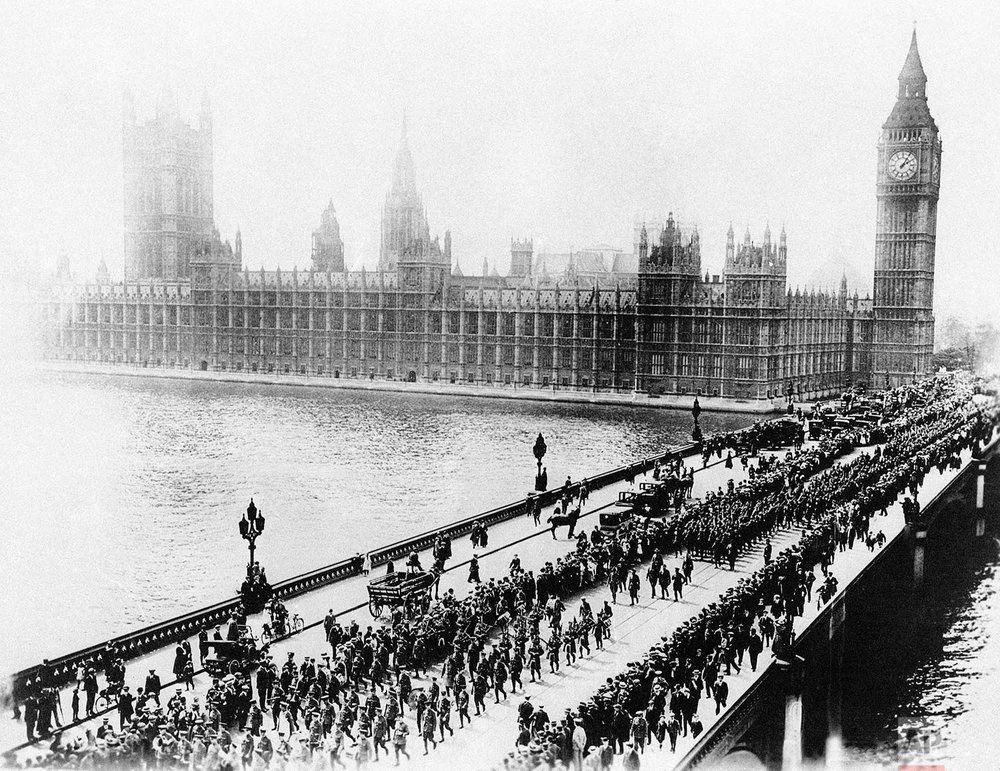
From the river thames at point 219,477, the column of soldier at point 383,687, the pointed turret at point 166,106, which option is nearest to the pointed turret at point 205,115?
the pointed turret at point 166,106

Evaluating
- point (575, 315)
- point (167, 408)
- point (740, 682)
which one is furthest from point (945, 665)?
point (575, 315)

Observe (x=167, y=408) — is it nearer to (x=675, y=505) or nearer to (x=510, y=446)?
(x=510, y=446)

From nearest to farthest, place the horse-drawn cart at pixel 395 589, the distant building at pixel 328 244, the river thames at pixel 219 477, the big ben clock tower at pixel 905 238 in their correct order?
the horse-drawn cart at pixel 395 589 → the river thames at pixel 219 477 → the big ben clock tower at pixel 905 238 → the distant building at pixel 328 244

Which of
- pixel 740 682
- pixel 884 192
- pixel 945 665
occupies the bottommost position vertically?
pixel 945 665

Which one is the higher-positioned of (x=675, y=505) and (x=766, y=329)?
(x=766, y=329)

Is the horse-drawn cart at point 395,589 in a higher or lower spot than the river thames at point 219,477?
higher

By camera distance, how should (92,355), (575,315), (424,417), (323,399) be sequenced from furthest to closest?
(92,355) → (575,315) → (323,399) → (424,417)

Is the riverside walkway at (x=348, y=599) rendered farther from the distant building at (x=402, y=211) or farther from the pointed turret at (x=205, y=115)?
the pointed turret at (x=205, y=115)

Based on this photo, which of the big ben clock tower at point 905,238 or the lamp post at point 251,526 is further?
the big ben clock tower at point 905,238
